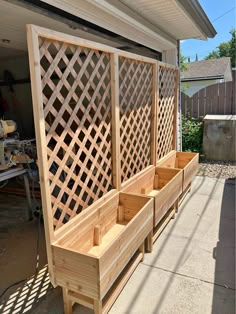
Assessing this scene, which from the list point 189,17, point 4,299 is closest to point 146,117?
point 189,17

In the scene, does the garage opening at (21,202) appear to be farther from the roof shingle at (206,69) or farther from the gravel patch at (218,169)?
the roof shingle at (206,69)

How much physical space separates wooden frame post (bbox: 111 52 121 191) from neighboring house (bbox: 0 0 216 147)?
53 centimetres

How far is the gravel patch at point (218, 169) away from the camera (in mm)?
5031

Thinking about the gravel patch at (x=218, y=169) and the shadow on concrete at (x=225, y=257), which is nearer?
the shadow on concrete at (x=225, y=257)

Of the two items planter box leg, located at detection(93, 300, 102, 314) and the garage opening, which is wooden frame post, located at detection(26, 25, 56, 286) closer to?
planter box leg, located at detection(93, 300, 102, 314)

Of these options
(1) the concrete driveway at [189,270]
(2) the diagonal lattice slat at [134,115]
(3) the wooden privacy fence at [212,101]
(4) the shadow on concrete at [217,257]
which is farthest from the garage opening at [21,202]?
(3) the wooden privacy fence at [212,101]

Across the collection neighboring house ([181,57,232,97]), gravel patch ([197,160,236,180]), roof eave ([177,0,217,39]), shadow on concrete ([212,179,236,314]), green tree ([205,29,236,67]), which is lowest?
shadow on concrete ([212,179,236,314])

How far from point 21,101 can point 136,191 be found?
392cm

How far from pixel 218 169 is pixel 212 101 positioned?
220 cm

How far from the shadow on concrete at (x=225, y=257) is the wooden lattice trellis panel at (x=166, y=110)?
1308 mm

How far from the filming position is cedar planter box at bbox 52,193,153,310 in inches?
66.2

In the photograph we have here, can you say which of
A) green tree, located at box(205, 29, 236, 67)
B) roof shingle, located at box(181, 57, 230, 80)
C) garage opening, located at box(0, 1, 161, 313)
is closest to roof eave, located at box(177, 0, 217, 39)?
garage opening, located at box(0, 1, 161, 313)

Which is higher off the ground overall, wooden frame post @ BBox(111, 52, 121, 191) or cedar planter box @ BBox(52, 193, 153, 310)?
wooden frame post @ BBox(111, 52, 121, 191)

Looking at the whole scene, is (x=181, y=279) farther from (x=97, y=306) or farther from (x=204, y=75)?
(x=204, y=75)
